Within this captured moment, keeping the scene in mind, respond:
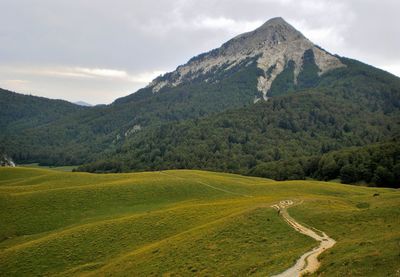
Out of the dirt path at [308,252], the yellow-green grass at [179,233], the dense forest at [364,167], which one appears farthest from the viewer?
the dense forest at [364,167]

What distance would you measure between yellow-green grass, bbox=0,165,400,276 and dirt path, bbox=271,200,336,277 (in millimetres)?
954

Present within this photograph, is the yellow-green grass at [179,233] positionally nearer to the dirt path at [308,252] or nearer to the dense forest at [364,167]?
the dirt path at [308,252]

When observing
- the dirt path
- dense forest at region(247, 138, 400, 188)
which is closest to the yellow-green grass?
the dirt path

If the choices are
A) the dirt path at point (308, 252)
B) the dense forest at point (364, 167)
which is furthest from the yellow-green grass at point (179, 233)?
the dense forest at point (364, 167)

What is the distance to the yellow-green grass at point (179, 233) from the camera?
40688 mm

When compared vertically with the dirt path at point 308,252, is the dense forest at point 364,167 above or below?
above

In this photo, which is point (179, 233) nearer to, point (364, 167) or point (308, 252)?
point (308, 252)

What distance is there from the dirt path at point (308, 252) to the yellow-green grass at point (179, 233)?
0.95 metres

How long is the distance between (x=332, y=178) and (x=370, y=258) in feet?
510

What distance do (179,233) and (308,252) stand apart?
26247 millimetres

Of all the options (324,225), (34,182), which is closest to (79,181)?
(34,182)

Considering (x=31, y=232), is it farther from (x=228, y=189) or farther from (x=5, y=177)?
(x=5, y=177)

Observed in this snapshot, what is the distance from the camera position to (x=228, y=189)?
353ft

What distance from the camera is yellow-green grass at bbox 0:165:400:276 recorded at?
40.7m
